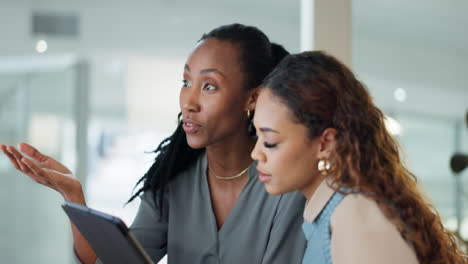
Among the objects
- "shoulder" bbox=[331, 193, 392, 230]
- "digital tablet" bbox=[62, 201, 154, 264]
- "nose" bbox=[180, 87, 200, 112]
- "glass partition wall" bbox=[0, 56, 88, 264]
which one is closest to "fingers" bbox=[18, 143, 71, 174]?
"digital tablet" bbox=[62, 201, 154, 264]

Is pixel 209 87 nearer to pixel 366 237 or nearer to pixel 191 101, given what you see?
pixel 191 101

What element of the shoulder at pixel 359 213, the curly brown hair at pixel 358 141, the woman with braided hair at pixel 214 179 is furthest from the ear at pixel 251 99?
the shoulder at pixel 359 213

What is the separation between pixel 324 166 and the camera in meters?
1.14

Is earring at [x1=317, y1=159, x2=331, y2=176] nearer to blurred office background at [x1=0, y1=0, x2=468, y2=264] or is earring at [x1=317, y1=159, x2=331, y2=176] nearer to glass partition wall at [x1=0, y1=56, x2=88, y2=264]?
blurred office background at [x1=0, y1=0, x2=468, y2=264]

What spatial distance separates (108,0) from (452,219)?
181 cm

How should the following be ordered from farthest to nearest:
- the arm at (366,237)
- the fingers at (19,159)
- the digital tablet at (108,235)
Result: the fingers at (19,159), the digital tablet at (108,235), the arm at (366,237)

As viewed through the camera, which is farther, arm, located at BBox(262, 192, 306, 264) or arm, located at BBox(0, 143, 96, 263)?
arm, located at BBox(262, 192, 306, 264)

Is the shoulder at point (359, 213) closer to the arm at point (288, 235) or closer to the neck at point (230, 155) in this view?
the arm at point (288, 235)

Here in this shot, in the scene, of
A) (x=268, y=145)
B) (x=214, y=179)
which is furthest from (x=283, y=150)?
(x=214, y=179)

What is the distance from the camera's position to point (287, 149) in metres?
1.13

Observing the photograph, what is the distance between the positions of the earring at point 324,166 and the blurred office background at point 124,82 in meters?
1.33

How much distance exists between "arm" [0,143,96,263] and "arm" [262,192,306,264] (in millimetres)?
444

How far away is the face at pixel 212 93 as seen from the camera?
1.39 metres

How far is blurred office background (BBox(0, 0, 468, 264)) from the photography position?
2.41 m
